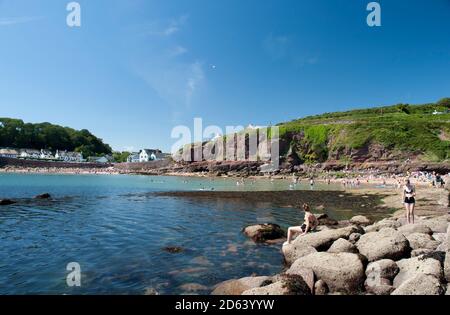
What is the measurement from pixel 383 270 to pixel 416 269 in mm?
924

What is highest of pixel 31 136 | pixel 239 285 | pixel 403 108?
pixel 403 108

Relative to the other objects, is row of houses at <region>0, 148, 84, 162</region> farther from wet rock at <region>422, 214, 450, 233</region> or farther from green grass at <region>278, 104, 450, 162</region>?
wet rock at <region>422, 214, 450, 233</region>

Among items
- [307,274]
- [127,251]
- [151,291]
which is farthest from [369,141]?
[151,291]

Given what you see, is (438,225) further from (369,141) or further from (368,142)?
(369,141)

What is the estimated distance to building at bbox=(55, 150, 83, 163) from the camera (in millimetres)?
181700

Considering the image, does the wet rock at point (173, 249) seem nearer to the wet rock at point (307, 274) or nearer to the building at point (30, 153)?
the wet rock at point (307, 274)

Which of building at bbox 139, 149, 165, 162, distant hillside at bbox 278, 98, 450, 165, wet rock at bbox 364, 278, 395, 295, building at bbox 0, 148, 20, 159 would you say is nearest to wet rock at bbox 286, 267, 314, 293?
wet rock at bbox 364, 278, 395, 295

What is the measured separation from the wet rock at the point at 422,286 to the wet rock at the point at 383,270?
190cm

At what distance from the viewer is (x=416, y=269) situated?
361 inches

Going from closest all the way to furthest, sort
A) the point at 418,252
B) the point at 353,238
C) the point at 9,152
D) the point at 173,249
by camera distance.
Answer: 1. the point at 418,252
2. the point at 353,238
3. the point at 173,249
4. the point at 9,152

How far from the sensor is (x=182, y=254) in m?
14.6

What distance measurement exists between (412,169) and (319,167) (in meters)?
25.8

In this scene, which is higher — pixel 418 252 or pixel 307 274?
pixel 418 252
